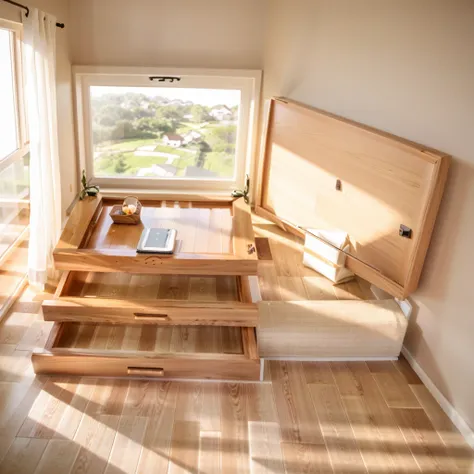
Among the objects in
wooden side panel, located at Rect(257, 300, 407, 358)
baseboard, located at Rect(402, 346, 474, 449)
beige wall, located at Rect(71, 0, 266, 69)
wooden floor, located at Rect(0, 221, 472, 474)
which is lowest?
wooden floor, located at Rect(0, 221, 472, 474)

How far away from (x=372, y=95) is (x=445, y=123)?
0.63 meters

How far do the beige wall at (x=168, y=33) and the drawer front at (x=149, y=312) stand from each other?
2.22m

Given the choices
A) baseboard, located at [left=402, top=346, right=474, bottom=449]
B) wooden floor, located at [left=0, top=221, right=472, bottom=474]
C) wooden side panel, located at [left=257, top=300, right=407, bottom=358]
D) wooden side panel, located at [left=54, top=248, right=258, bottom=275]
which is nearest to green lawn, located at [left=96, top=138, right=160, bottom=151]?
wooden side panel, located at [left=54, top=248, right=258, bottom=275]

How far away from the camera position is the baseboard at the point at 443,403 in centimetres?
236

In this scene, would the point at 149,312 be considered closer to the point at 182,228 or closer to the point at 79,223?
the point at 182,228

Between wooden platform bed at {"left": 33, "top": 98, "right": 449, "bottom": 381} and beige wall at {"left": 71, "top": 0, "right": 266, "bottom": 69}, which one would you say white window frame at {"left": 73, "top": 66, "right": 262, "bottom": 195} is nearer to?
beige wall at {"left": 71, "top": 0, "right": 266, "bottom": 69}

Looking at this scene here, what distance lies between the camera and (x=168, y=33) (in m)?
3.97

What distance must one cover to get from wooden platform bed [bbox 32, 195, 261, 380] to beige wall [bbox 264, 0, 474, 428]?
94 cm

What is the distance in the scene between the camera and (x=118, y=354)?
101 inches

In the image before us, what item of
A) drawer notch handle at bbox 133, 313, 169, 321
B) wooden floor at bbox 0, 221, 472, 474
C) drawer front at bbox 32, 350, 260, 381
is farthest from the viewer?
drawer notch handle at bbox 133, 313, 169, 321

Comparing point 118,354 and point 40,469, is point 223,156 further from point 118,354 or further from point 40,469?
point 40,469

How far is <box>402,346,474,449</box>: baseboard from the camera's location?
7.73 ft

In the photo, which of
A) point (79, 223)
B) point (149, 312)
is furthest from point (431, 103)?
point (79, 223)

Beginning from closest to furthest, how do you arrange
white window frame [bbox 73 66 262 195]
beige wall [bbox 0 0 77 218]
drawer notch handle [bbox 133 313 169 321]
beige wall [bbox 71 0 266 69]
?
drawer notch handle [bbox 133 313 169 321], beige wall [bbox 0 0 77 218], beige wall [bbox 71 0 266 69], white window frame [bbox 73 66 262 195]
